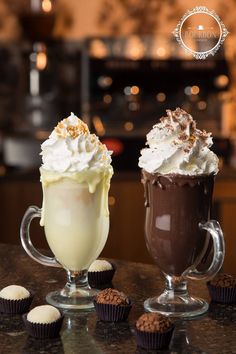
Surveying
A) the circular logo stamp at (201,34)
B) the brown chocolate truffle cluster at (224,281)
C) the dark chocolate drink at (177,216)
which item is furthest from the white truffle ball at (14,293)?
the circular logo stamp at (201,34)

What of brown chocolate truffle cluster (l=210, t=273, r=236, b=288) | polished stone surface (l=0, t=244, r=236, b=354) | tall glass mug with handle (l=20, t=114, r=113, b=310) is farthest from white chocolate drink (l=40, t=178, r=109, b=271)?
brown chocolate truffle cluster (l=210, t=273, r=236, b=288)

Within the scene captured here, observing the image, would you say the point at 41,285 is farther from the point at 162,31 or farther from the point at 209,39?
the point at 162,31

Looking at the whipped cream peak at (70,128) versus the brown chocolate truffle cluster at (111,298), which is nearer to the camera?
the brown chocolate truffle cluster at (111,298)

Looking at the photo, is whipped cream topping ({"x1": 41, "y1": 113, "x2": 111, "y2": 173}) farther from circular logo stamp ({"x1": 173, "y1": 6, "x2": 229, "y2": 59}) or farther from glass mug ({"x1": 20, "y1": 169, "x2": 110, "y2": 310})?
circular logo stamp ({"x1": 173, "y1": 6, "x2": 229, "y2": 59})

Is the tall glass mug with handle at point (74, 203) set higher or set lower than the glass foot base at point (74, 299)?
higher

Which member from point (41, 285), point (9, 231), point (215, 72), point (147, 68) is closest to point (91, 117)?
point (147, 68)

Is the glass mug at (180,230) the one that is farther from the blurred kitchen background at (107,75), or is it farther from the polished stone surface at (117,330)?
the blurred kitchen background at (107,75)

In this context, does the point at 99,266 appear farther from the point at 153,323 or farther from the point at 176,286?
the point at 153,323
